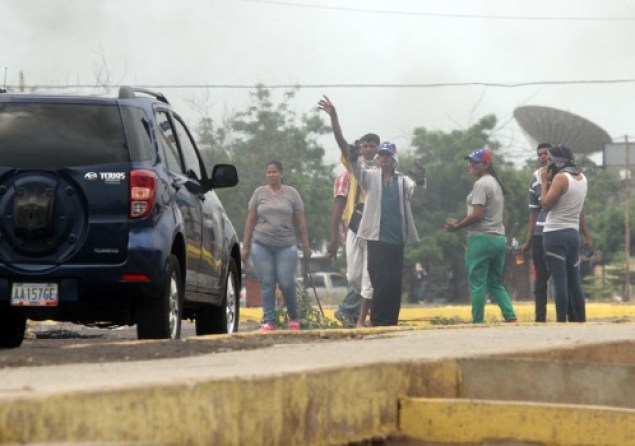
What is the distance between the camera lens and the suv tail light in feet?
30.3

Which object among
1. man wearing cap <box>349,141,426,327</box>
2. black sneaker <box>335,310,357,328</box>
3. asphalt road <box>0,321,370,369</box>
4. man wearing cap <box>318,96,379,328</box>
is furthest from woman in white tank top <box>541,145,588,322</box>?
asphalt road <box>0,321,370,369</box>

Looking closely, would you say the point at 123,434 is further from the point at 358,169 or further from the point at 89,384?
the point at 358,169

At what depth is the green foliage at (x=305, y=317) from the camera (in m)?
17.2

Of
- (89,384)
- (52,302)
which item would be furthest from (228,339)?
(89,384)

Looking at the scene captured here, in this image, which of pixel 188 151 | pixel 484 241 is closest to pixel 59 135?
pixel 188 151

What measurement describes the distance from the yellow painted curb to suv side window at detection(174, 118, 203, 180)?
15.5 feet

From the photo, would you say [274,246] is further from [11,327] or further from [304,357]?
[304,357]

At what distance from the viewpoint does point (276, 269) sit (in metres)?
16.6

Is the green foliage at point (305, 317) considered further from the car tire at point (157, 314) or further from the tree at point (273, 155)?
the tree at point (273, 155)

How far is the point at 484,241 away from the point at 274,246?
7.28ft

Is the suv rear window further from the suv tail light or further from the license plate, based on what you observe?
the license plate

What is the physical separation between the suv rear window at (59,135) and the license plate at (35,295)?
648mm

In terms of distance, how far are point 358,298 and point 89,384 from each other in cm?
1241

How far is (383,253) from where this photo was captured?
15.8 m
